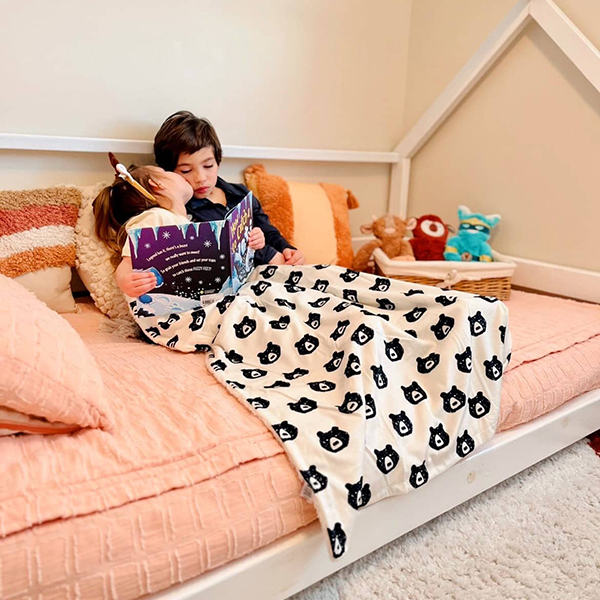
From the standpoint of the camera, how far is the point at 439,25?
1.88 meters

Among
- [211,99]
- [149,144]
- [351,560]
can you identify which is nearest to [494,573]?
[351,560]

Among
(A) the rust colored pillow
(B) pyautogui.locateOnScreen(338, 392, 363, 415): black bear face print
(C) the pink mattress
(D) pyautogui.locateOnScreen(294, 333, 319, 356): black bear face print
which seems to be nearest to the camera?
(C) the pink mattress

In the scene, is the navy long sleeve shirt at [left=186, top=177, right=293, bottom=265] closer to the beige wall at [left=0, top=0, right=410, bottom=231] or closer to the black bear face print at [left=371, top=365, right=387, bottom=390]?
the beige wall at [left=0, top=0, right=410, bottom=231]

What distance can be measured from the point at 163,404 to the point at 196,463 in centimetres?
17

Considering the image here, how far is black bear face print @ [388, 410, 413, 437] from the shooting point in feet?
2.82

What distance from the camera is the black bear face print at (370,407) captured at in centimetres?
84

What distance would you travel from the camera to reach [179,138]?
135 centimetres

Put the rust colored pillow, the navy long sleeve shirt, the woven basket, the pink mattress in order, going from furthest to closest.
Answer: the rust colored pillow, the woven basket, the navy long sleeve shirt, the pink mattress

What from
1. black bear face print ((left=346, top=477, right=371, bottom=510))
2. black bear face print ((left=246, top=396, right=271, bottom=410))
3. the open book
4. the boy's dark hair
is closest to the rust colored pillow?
the boy's dark hair

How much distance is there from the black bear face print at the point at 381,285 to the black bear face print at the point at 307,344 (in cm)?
21

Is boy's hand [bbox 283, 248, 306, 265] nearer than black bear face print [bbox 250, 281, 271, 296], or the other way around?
black bear face print [bbox 250, 281, 271, 296]

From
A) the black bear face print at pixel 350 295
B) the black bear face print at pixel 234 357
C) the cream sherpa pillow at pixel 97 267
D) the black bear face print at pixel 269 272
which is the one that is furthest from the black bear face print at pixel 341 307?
the cream sherpa pillow at pixel 97 267

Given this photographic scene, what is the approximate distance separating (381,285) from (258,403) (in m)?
0.45

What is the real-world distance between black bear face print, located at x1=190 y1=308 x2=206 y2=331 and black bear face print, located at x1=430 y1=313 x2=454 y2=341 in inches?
18.4
